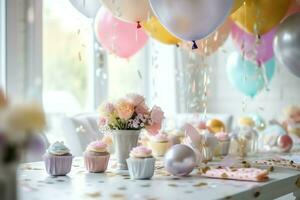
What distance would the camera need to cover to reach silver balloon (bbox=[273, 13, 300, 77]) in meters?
2.59

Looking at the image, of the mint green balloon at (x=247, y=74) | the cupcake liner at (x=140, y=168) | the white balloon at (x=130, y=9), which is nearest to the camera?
the cupcake liner at (x=140, y=168)

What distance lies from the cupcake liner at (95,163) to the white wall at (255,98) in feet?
6.58

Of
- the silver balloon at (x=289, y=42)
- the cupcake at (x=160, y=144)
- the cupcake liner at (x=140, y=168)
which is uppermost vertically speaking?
the silver balloon at (x=289, y=42)

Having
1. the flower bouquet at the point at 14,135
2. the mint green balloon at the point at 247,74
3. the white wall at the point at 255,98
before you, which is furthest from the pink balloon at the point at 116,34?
the flower bouquet at the point at 14,135

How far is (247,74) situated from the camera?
3096 millimetres

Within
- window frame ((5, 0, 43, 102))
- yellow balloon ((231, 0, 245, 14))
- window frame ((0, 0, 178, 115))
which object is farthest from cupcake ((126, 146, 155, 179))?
window frame ((5, 0, 43, 102))

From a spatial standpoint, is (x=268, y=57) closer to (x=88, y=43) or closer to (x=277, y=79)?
(x=277, y=79)

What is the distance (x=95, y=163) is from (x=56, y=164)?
16 cm

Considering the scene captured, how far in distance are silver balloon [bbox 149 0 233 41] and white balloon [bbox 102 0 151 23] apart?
0.26m

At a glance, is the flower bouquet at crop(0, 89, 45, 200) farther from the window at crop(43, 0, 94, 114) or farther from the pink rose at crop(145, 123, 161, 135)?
the window at crop(43, 0, 94, 114)

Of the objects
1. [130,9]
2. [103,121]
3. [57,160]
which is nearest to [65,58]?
[130,9]

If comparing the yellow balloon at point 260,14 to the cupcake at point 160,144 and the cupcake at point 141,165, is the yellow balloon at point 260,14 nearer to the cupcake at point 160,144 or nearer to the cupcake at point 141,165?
the cupcake at point 160,144

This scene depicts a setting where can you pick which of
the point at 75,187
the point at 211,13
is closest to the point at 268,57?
the point at 211,13

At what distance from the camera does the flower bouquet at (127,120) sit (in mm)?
1857
